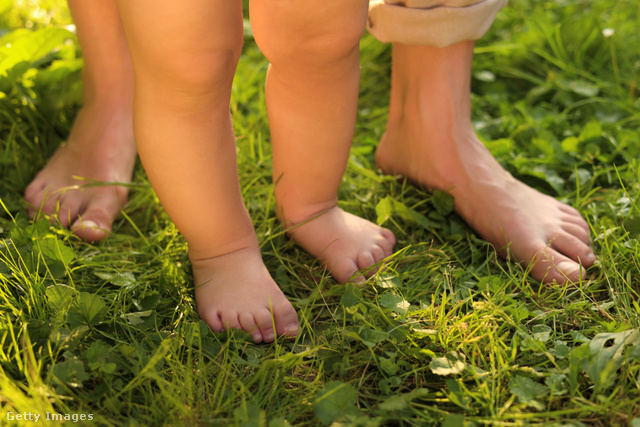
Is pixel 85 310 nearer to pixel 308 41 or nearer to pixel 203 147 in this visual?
pixel 203 147

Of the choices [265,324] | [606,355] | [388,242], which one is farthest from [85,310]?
[606,355]

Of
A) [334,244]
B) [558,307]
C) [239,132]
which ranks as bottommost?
[558,307]

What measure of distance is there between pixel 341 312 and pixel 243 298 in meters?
0.21

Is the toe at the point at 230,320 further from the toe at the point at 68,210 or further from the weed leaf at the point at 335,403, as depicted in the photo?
the toe at the point at 68,210

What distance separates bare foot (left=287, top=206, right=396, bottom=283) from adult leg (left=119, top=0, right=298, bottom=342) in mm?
164

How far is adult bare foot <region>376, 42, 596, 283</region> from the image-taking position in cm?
140

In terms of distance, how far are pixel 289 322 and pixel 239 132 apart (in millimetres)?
796

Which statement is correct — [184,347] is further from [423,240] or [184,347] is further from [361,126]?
[361,126]

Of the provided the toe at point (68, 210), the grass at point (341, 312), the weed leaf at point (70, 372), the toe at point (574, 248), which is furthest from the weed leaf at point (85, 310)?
the toe at point (574, 248)

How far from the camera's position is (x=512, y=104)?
7.02 feet

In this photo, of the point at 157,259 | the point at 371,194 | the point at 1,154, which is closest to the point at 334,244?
the point at 371,194

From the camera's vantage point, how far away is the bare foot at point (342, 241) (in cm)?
138

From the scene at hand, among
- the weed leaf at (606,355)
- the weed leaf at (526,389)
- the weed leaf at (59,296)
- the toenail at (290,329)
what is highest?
the weed leaf at (59,296)

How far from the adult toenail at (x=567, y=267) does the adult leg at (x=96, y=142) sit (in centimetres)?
111
